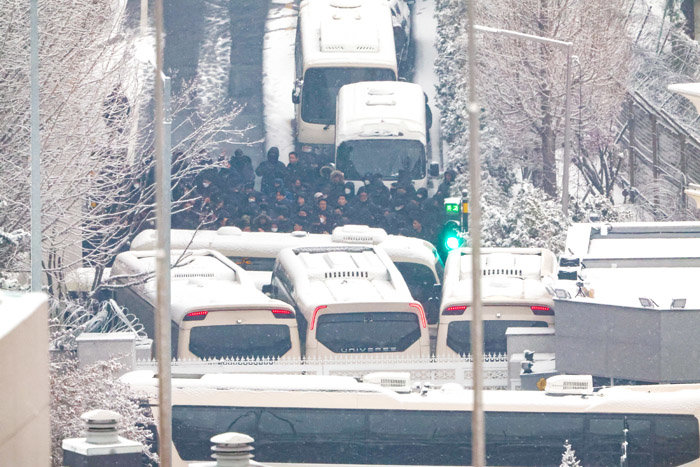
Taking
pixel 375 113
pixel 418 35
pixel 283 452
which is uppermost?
pixel 418 35

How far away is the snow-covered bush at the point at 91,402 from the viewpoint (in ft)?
49.9

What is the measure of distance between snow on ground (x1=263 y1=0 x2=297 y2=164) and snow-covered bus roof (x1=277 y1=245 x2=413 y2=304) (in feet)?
56.5

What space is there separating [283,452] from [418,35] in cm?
3240

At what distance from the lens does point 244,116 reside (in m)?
43.2

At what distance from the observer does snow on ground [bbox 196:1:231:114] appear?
144 ft

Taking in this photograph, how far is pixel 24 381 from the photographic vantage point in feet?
30.7

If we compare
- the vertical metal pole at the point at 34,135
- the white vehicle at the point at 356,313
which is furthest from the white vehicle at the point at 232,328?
the vertical metal pole at the point at 34,135

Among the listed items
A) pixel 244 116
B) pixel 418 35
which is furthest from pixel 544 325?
pixel 418 35

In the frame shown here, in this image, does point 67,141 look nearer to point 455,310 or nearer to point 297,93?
point 455,310

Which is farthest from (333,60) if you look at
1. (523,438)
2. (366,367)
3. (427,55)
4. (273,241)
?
(523,438)

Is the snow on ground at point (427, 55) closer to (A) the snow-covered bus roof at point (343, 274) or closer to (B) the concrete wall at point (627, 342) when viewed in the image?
(A) the snow-covered bus roof at point (343, 274)

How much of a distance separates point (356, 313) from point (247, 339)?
1349 millimetres

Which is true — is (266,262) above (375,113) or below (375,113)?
below

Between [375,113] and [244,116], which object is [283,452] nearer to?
[375,113]
